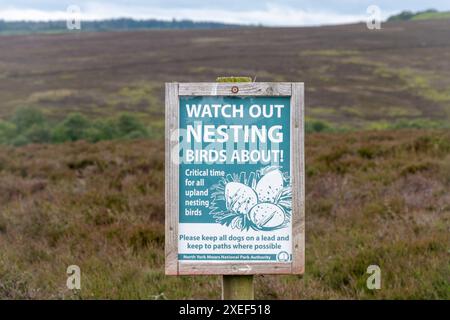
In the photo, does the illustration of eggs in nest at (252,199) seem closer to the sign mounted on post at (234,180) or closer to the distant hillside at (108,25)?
the sign mounted on post at (234,180)

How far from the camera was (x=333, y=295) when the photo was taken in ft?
16.2

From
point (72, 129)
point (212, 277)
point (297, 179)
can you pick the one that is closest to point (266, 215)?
point (297, 179)

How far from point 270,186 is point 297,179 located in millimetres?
131

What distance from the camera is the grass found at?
16.5 feet

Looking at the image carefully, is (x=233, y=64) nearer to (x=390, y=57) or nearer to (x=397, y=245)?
(x=390, y=57)

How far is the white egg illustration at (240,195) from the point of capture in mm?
3135

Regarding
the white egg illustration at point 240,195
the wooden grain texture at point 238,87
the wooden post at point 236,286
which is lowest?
the wooden post at point 236,286

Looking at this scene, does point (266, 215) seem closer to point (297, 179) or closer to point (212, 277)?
point (297, 179)

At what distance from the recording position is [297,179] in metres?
3.17

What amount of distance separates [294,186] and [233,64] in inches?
1934

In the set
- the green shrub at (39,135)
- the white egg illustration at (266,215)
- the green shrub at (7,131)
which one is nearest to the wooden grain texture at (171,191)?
the white egg illustration at (266,215)

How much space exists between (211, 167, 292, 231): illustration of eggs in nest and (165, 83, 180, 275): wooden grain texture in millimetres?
182

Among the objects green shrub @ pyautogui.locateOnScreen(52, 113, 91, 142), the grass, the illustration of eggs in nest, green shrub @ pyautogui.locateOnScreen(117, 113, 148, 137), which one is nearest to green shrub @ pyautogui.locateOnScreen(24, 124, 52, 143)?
green shrub @ pyautogui.locateOnScreen(52, 113, 91, 142)

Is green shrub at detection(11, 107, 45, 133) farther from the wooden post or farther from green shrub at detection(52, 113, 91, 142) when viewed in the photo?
the wooden post
